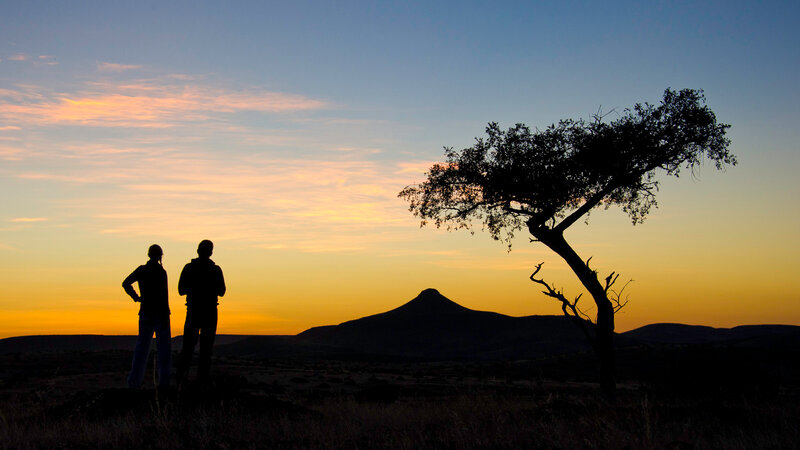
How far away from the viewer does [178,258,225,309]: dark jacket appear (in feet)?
41.1

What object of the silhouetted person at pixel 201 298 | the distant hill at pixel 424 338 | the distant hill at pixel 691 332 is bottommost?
the silhouetted person at pixel 201 298

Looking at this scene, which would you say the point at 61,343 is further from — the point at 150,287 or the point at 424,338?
the point at 150,287

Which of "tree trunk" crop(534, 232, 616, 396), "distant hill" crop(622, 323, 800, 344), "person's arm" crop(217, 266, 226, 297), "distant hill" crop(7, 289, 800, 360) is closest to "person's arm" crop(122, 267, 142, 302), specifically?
"person's arm" crop(217, 266, 226, 297)

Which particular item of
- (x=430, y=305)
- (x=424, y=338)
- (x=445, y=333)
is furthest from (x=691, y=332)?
(x=424, y=338)

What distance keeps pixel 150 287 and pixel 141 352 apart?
1.24 meters

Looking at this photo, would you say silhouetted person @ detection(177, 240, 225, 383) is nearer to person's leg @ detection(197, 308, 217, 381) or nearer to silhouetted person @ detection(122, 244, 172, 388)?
person's leg @ detection(197, 308, 217, 381)

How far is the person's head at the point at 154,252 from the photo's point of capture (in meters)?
12.9

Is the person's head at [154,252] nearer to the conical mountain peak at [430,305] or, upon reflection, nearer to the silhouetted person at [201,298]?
the silhouetted person at [201,298]

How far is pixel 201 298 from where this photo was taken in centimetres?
1256

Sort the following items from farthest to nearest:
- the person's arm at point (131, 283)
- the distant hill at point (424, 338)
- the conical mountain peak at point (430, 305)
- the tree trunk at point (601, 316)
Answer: the conical mountain peak at point (430, 305) → the distant hill at point (424, 338) → the tree trunk at point (601, 316) → the person's arm at point (131, 283)

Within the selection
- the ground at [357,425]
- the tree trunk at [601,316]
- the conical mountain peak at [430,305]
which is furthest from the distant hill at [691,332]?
the ground at [357,425]

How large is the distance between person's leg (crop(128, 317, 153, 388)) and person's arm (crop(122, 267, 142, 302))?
1.76ft

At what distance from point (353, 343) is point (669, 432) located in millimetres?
135833

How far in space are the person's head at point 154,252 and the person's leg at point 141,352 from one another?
3.81 ft
